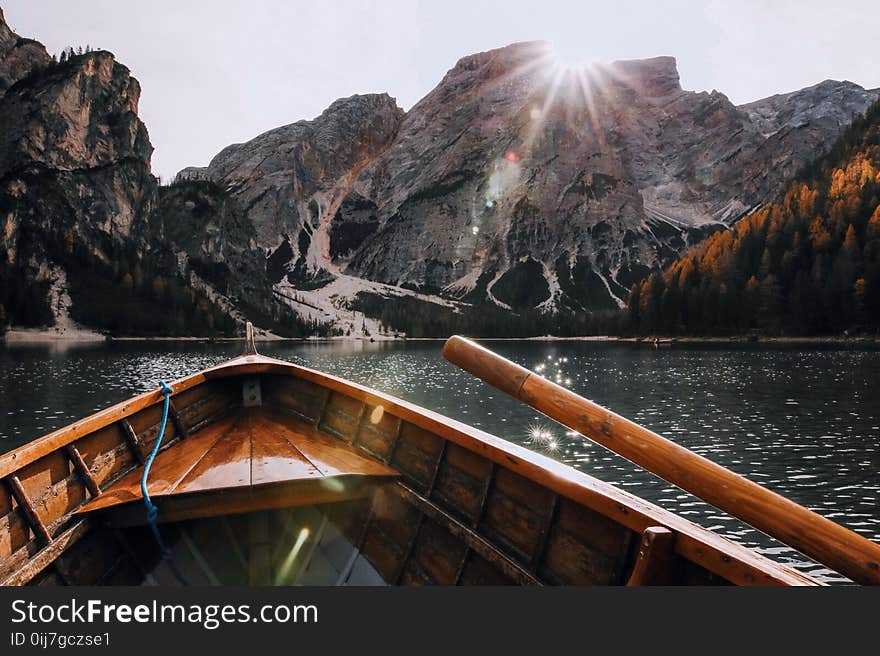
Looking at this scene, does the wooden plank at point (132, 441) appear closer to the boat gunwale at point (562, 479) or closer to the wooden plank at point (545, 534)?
the boat gunwale at point (562, 479)

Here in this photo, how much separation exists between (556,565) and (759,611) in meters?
2.25

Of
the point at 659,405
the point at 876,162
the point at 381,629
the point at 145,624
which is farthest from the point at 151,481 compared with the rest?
the point at 876,162

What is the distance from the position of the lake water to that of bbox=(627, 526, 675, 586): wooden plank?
14.7 meters

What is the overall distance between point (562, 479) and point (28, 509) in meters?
6.07

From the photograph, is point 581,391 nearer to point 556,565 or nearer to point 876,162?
point 556,565

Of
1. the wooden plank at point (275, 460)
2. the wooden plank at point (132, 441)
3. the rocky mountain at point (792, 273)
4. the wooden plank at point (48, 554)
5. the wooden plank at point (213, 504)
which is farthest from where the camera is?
the rocky mountain at point (792, 273)

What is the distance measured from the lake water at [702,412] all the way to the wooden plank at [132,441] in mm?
17389

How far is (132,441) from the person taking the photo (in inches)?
308

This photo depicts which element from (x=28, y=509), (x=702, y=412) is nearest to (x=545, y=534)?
(x=28, y=509)

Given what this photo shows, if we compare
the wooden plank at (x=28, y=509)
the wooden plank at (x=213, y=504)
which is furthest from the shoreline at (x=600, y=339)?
the wooden plank at (x=28, y=509)

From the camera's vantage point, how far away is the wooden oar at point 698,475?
3094mm

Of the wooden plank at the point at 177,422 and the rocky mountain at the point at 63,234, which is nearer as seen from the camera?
the wooden plank at the point at 177,422

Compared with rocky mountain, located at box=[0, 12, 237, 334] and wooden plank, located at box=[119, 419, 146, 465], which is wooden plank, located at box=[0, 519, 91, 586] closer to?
wooden plank, located at box=[119, 419, 146, 465]

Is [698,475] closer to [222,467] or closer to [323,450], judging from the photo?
[323,450]
